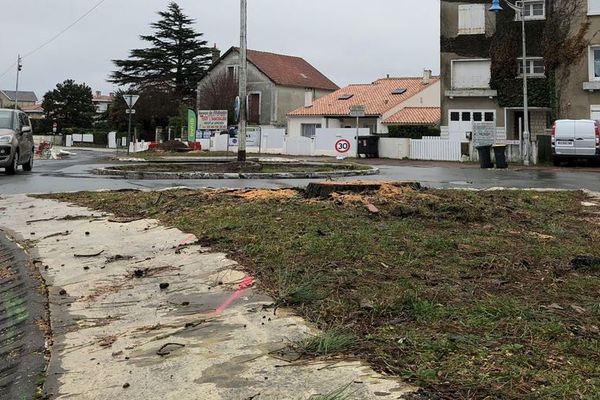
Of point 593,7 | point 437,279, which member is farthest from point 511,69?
point 437,279

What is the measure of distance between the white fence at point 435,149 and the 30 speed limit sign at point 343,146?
4.74 metres

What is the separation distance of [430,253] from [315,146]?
1393 inches

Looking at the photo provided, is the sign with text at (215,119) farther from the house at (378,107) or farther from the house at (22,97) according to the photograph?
the house at (22,97)

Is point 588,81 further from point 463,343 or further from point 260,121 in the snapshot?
point 260,121

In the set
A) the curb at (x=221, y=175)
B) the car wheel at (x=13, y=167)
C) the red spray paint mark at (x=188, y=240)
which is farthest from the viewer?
the car wheel at (x=13, y=167)

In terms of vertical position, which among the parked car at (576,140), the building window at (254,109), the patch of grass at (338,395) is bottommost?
the patch of grass at (338,395)

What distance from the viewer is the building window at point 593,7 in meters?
32.0

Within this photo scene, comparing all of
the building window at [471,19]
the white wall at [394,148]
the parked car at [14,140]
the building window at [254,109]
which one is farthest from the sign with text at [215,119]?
the building window at [254,109]

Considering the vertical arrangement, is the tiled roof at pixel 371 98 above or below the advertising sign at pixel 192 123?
above

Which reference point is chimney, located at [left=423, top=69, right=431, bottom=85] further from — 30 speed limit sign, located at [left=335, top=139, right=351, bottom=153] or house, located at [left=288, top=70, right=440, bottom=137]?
30 speed limit sign, located at [left=335, top=139, right=351, bottom=153]

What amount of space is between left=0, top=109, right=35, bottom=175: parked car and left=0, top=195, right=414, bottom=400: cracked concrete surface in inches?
442

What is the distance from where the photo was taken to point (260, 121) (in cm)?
6388

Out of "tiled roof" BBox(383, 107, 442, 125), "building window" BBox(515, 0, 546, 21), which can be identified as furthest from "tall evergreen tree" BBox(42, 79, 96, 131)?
"building window" BBox(515, 0, 546, 21)

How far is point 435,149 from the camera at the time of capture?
33.5 m
